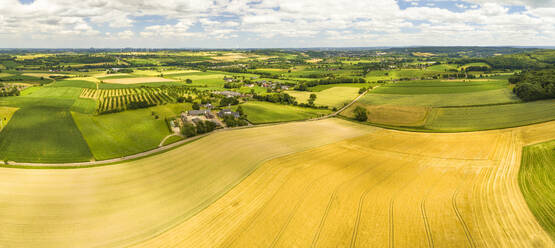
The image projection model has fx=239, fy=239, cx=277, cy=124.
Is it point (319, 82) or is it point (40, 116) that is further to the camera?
point (319, 82)

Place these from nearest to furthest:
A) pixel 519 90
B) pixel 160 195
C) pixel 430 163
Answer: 1. pixel 160 195
2. pixel 430 163
3. pixel 519 90

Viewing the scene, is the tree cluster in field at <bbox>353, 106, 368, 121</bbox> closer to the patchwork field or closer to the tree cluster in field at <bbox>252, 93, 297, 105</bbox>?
the patchwork field

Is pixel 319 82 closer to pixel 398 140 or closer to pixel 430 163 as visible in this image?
pixel 398 140

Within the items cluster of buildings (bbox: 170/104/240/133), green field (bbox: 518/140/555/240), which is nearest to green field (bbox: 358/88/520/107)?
green field (bbox: 518/140/555/240)

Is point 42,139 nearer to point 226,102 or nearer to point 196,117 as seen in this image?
point 196,117

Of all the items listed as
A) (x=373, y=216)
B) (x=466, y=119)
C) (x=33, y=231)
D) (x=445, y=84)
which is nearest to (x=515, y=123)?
(x=466, y=119)

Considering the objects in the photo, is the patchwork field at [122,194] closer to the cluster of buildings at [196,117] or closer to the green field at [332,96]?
the cluster of buildings at [196,117]

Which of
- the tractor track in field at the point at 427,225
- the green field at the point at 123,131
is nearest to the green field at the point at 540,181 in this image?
the tractor track in field at the point at 427,225
